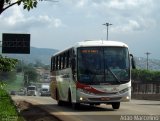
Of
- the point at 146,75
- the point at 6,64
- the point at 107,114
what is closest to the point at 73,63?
the point at 107,114

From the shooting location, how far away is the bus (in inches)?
952

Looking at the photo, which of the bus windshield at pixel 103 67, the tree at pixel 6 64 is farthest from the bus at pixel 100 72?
the tree at pixel 6 64

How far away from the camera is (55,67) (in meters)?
31.5

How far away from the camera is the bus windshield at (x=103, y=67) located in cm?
2428

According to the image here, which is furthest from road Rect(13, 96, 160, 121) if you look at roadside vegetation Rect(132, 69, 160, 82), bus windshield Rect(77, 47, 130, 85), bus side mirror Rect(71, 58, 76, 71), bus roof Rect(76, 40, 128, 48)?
roadside vegetation Rect(132, 69, 160, 82)

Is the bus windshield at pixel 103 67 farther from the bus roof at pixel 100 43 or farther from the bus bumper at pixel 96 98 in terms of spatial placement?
the bus bumper at pixel 96 98

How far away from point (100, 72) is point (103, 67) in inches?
10.4

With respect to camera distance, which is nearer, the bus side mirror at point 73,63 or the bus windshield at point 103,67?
the bus windshield at point 103,67

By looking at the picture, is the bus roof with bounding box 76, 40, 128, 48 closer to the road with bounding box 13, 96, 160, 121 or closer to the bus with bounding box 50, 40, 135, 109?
the bus with bounding box 50, 40, 135, 109

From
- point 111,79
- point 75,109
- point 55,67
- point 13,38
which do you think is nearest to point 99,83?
point 111,79

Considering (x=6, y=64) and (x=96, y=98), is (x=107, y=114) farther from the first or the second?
(x=6, y=64)

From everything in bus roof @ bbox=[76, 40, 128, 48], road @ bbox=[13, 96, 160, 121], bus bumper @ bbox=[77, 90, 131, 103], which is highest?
bus roof @ bbox=[76, 40, 128, 48]

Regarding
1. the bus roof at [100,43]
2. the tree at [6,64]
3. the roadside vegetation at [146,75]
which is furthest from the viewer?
the roadside vegetation at [146,75]

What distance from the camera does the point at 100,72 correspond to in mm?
24344
